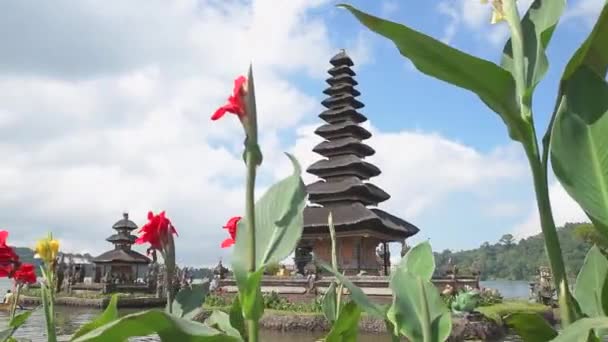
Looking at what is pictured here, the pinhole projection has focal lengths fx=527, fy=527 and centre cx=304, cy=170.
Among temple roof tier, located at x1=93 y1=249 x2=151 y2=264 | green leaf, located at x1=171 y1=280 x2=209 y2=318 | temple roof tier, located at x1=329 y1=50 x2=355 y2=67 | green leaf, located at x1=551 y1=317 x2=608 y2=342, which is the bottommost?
green leaf, located at x1=551 y1=317 x2=608 y2=342

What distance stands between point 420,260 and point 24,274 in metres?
1.87

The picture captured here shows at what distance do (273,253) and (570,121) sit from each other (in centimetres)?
55

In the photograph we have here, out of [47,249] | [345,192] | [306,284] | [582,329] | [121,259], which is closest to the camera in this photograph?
[582,329]

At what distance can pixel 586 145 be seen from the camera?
→ 875 mm

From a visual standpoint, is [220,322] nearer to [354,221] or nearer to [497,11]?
[497,11]

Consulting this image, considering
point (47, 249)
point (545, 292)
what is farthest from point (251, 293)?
point (545, 292)

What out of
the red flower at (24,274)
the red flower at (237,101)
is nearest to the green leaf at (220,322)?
the red flower at (237,101)

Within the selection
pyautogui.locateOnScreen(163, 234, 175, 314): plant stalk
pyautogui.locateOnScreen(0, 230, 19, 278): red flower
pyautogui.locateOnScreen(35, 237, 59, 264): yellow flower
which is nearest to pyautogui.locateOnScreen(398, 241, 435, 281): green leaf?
pyautogui.locateOnScreen(163, 234, 175, 314): plant stalk

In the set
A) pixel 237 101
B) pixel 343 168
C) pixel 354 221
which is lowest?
pixel 237 101

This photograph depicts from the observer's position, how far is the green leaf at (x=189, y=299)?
1138 millimetres

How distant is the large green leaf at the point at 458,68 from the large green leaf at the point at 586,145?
0.07 meters

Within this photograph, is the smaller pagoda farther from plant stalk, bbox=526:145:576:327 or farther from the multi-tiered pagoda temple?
plant stalk, bbox=526:145:576:327

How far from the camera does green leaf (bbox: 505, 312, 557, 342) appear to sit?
3.02ft

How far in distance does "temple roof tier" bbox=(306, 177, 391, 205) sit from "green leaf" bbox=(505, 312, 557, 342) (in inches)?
846
